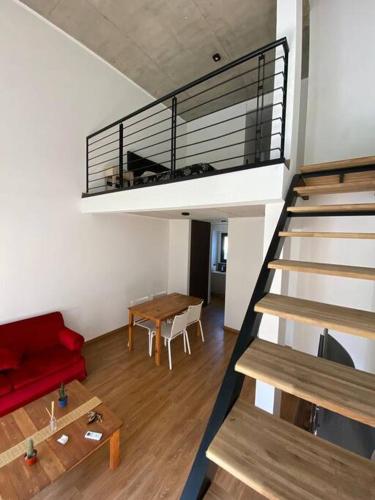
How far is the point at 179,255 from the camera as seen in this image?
5.15m

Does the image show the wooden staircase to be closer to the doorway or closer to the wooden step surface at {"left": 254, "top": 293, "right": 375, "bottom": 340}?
the wooden step surface at {"left": 254, "top": 293, "right": 375, "bottom": 340}

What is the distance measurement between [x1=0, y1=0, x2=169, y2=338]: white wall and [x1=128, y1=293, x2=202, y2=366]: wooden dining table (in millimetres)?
731

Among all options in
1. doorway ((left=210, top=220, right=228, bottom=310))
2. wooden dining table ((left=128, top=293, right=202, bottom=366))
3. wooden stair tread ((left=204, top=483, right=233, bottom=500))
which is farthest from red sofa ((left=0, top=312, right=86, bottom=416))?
doorway ((left=210, top=220, right=228, bottom=310))

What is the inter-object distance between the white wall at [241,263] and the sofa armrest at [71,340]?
262cm

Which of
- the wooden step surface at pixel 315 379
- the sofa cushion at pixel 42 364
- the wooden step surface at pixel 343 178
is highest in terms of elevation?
the wooden step surface at pixel 343 178

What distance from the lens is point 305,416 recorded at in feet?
7.90

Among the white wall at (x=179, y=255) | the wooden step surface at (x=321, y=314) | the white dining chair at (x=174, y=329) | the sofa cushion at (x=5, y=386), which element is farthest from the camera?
the white wall at (x=179, y=255)

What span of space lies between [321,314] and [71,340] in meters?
2.86

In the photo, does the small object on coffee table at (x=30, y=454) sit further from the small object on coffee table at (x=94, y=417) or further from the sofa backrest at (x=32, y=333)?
the sofa backrest at (x=32, y=333)

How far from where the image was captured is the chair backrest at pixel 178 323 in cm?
314

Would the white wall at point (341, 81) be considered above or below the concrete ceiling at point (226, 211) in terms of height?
above

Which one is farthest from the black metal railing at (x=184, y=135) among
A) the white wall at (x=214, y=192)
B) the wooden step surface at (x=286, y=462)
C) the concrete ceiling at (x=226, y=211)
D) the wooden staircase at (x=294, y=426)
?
the wooden step surface at (x=286, y=462)

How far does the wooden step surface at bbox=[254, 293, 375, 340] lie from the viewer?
967mm

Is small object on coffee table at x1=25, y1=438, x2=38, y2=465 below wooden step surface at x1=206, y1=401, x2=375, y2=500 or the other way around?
below
